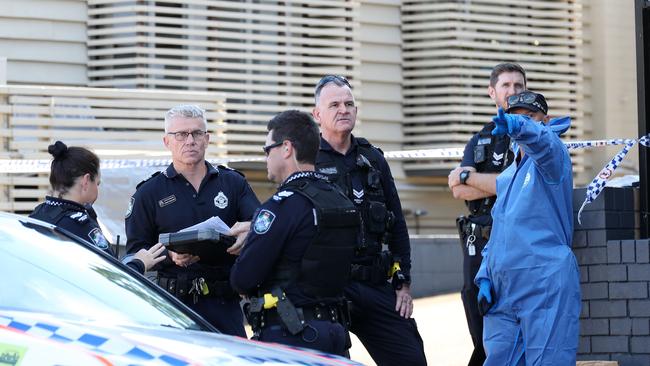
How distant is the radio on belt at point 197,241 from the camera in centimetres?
667

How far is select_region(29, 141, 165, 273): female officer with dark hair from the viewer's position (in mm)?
7020

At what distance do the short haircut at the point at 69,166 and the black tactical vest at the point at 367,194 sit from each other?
1.20 m

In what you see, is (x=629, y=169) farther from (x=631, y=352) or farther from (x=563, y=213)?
(x=563, y=213)


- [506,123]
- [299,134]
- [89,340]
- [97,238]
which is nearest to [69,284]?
[89,340]

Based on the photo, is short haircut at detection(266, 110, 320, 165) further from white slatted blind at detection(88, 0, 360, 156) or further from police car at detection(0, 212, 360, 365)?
white slatted blind at detection(88, 0, 360, 156)

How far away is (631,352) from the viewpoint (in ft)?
29.2

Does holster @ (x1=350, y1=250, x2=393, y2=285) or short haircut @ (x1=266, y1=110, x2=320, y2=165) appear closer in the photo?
short haircut @ (x1=266, y1=110, x2=320, y2=165)

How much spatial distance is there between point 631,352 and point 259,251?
3.69 metres

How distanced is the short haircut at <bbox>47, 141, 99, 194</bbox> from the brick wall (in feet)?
11.1

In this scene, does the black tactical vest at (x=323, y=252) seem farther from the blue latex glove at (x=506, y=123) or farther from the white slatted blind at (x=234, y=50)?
the white slatted blind at (x=234, y=50)

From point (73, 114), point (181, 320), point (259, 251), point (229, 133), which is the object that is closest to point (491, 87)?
point (259, 251)

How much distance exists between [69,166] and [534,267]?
2434 mm

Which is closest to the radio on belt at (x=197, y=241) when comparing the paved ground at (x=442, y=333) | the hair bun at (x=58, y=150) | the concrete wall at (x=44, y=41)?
the hair bun at (x=58, y=150)

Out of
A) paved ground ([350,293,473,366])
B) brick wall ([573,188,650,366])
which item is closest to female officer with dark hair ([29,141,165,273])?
brick wall ([573,188,650,366])
